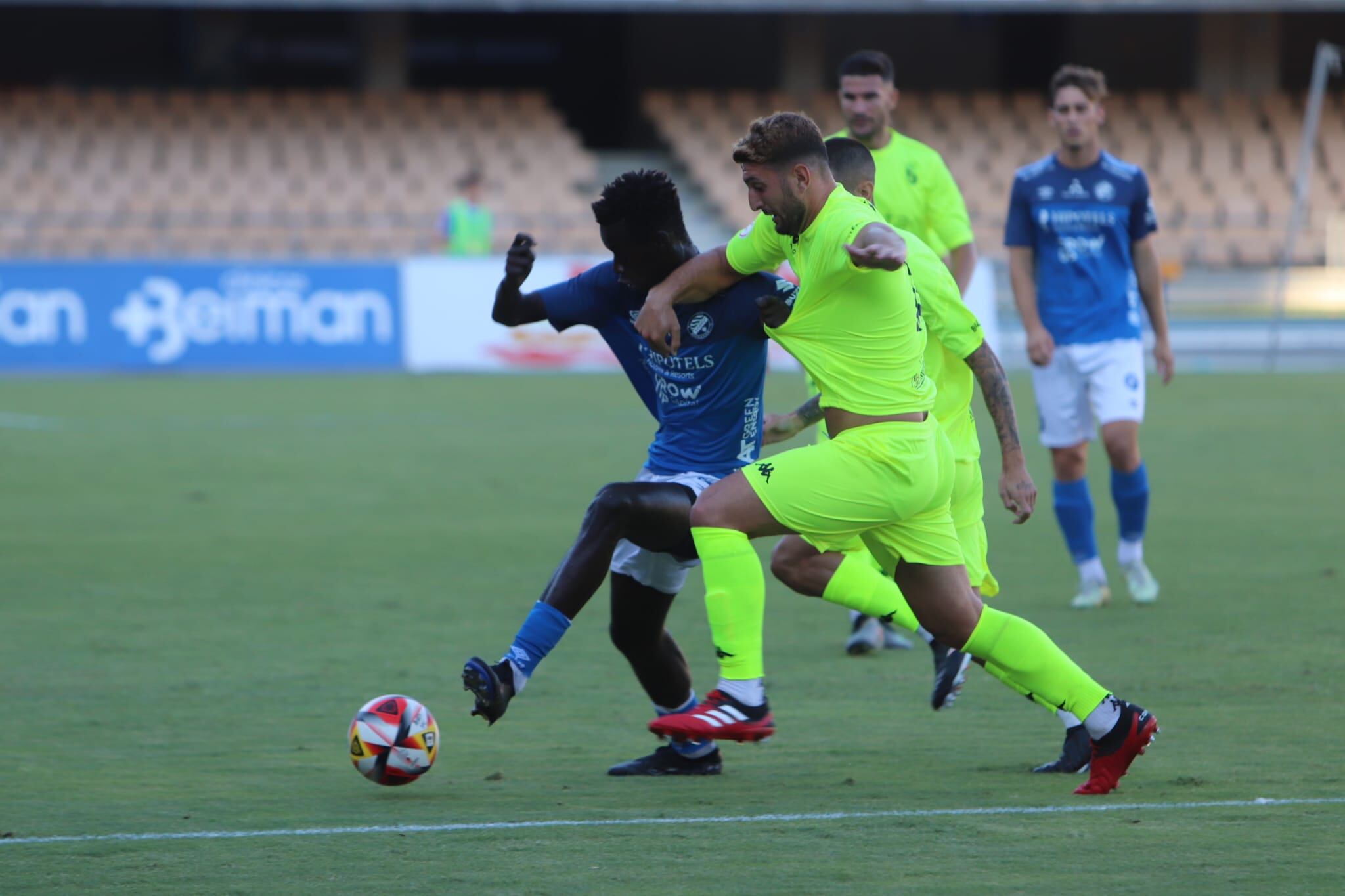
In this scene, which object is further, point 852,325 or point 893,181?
point 893,181

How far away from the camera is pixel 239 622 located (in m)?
7.75

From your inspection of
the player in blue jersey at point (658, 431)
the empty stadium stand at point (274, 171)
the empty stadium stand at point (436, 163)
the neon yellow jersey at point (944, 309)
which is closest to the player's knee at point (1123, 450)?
the neon yellow jersey at point (944, 309)

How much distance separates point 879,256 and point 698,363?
2.95ft

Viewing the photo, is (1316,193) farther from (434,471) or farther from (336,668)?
(336,668)

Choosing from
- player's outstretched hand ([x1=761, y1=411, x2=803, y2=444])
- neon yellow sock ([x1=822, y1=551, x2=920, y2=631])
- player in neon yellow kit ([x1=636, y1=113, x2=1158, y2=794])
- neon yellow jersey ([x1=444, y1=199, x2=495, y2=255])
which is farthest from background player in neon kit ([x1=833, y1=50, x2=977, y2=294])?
neon yellow jersey ([x1=444, y1=199, x2=495, y2=255])

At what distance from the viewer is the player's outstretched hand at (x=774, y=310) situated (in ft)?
16.2

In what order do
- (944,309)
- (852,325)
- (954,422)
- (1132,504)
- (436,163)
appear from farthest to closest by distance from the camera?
1. (436,163)
2. (1132,504)
3. (954,422)
4. (944,309)
5. (852,325)

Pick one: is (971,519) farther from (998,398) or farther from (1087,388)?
(1087,388)

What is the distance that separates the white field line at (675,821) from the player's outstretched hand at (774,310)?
1.29 m

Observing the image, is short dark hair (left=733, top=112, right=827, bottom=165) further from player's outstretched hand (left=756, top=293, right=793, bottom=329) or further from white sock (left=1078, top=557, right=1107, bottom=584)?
white sock (left=1078, top=557, right=1107, bottom=584)

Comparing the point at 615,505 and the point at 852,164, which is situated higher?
the point at 852,164

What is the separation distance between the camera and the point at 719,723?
15.3 ft

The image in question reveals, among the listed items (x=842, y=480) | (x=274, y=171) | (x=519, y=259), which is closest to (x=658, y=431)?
(x=519, y=259)

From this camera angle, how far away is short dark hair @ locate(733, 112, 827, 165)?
4.59 metres
